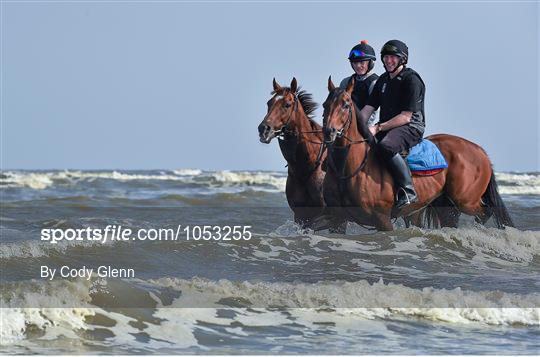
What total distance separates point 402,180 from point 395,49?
1.38 meters

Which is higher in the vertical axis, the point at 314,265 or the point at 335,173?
the point at 335,173

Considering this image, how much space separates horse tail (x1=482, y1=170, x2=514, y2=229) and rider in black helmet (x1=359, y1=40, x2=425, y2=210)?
5.10 ft

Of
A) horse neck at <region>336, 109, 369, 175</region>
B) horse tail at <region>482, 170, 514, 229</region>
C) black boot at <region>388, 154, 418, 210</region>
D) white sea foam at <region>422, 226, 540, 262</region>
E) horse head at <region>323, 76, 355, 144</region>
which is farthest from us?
horse tail at <region>482, 170, 514, 229</region>

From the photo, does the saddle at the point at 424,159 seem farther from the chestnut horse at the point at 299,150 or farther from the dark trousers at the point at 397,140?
the chestnut horse at the point at 299,150

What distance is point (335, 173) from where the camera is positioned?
10.8 m

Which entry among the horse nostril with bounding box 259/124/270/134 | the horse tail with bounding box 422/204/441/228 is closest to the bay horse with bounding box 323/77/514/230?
the horse tail with bounding box 422/204/441/228

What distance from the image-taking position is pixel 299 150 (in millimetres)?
11430

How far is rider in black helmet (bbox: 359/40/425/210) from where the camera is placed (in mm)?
10906

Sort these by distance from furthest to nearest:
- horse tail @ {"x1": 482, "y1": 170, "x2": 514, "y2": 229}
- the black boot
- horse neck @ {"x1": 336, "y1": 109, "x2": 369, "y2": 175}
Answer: horse tail @ {"x1": 482, "y1": 170, "x2": 514, "y2": 229}
the black boot
horse neck @ {"x1": 336, "y1": 109, "x2": 369, "y2": 175}

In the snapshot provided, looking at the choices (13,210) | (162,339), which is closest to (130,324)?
(162,339)

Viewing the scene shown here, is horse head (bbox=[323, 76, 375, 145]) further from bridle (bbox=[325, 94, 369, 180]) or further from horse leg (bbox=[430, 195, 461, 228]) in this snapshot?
horse leg (bbox=[430, 195, 461, 228])

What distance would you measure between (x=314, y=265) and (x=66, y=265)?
2521 millimetres

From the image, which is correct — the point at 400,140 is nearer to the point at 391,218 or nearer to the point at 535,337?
the point at 391,218

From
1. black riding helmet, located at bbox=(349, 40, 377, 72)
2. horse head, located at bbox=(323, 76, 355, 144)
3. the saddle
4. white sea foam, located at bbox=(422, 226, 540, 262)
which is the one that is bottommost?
white sea foam, located at bbox=(422, 226, 540, 262)
